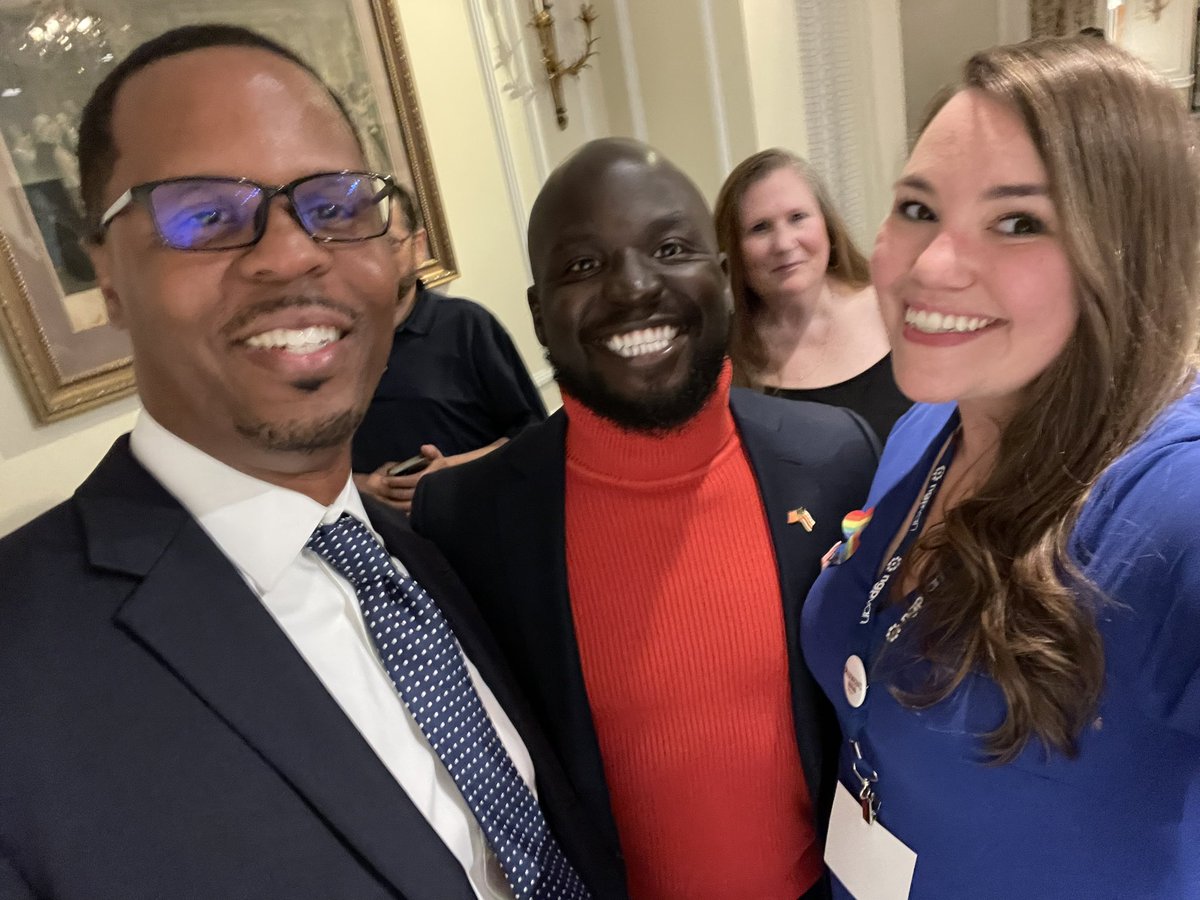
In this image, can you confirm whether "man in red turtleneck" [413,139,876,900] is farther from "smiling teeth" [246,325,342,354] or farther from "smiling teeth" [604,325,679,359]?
"smiling teeth" [246,325,342,354]

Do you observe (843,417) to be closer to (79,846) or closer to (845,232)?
(845,232)

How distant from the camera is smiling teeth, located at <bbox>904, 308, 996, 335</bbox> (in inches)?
37.4

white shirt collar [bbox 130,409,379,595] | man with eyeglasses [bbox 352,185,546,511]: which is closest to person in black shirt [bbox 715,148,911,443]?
man with eyeglasses [bbox 352,185,546,511]

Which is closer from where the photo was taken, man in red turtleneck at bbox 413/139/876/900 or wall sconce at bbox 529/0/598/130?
man in red turtleneck at bbox 413/139/876/900

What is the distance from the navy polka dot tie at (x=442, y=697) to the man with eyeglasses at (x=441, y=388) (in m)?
1.18

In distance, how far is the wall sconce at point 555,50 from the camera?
2973 millimetres

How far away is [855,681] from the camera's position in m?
1.03

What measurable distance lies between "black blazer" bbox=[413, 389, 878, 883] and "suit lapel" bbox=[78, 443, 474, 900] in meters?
0.39

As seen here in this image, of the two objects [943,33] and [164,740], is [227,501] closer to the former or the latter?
[164,740]

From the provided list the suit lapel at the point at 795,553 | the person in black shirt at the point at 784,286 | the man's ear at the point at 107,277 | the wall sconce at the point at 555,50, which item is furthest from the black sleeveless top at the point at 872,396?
the wall sconce at the point at 555,50

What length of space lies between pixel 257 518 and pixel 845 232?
204 cm

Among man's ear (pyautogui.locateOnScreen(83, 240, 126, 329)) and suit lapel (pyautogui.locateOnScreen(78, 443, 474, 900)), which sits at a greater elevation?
man's ear (pyautogui.locateOnScreen(83, 240, 126, 329))

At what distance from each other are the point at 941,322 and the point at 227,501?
2.97 ft

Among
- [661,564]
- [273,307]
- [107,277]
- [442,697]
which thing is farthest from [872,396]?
[107,277]
